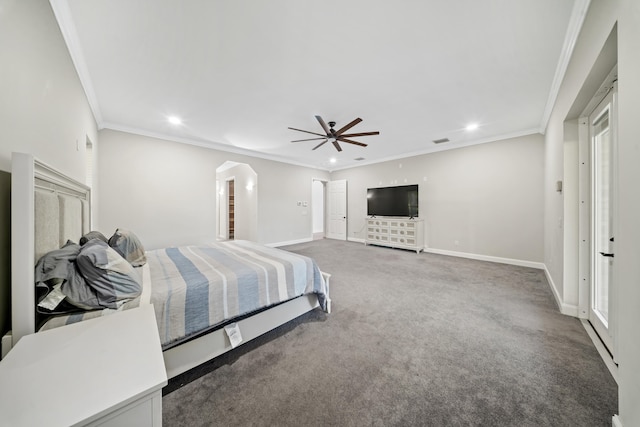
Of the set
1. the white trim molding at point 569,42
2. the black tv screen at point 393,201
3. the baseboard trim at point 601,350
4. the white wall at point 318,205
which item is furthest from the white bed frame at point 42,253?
the white wall at point 318,205

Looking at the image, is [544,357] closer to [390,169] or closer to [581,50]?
[581,50]

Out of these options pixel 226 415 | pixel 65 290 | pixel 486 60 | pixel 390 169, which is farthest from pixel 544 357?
pixel 390 169

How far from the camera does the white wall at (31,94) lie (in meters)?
1.08

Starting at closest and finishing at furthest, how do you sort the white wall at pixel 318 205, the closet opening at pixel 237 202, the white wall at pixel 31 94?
1. the white wall at pixel 31 94
2. the closet opening at pixel 237 202
3. the white wall at pixel 318 205

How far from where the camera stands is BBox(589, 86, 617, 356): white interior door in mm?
1740

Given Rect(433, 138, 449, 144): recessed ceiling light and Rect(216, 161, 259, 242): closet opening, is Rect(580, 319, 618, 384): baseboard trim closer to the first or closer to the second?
Rect(433, 138, 449, 144): recessed ceiling light

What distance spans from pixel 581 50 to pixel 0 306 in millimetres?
4015

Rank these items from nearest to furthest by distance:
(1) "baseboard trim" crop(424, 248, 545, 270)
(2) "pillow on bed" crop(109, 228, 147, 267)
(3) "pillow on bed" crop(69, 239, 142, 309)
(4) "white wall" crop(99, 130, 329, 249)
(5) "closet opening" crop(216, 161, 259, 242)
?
1. (3) "pillow on bed" crop(69, 239, 142, 309)
2. (2) "pillow on bed" crop(109, 228, 147, 267)
3. (4) "white wall" crop(99, 130, 329, 249)
4. (1) "baseboard trim" crop(424, 248, 545, 270)
5. (5) "closet opening" crop(216, 161, 259, 242)

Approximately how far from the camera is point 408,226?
17.9 feet

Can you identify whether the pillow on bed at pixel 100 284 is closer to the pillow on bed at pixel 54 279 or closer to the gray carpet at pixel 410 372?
the pillow on bed at pixel 54 279

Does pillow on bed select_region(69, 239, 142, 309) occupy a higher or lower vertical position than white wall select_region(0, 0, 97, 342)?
lower

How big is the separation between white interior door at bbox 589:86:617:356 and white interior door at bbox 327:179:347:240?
213 inches

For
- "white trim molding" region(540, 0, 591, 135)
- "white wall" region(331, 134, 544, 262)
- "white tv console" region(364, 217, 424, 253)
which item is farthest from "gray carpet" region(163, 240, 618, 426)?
"white tv console" region(364, 217, 424, 253)

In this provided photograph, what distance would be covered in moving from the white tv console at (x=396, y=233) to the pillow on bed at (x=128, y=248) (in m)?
5.10
